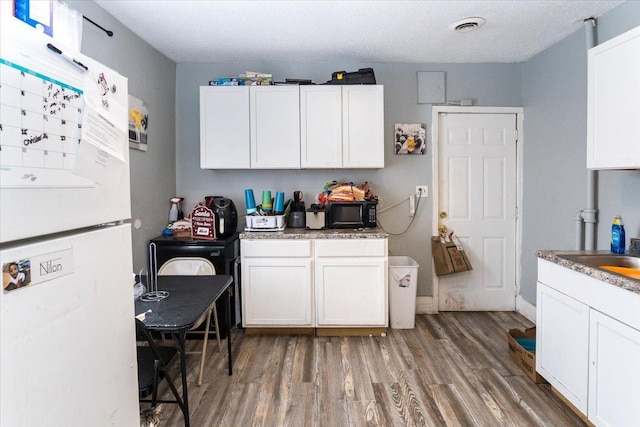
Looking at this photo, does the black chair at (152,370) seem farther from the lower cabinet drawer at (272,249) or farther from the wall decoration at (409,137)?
the wall decoration at (409,137)

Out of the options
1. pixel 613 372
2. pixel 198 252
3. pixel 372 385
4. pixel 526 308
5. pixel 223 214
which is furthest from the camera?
pixel 526 308

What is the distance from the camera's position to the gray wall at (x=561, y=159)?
7.96 feet

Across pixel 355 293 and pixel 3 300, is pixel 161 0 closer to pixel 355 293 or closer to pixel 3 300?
pixel 3 300

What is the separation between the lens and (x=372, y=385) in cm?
234

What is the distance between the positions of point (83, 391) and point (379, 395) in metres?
Result: 1.85

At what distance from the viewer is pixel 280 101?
10.6ft

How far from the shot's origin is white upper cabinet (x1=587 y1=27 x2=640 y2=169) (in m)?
1.80

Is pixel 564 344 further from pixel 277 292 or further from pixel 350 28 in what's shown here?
pixel 350 28

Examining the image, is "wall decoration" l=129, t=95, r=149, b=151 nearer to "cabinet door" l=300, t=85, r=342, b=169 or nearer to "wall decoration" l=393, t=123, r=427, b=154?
"cabinet door" l=300, t=85, r=342, b=169

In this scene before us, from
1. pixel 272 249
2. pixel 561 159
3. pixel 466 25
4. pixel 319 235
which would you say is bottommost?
pixel 272 249

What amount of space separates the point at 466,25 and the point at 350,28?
2.83 feet

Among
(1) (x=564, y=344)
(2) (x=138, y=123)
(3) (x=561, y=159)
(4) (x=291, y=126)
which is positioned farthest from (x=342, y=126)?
(1) (x=564, y=344)

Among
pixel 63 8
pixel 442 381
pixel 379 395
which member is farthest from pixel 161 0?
pixel 442 381

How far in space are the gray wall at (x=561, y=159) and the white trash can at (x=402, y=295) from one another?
1.22 meters
